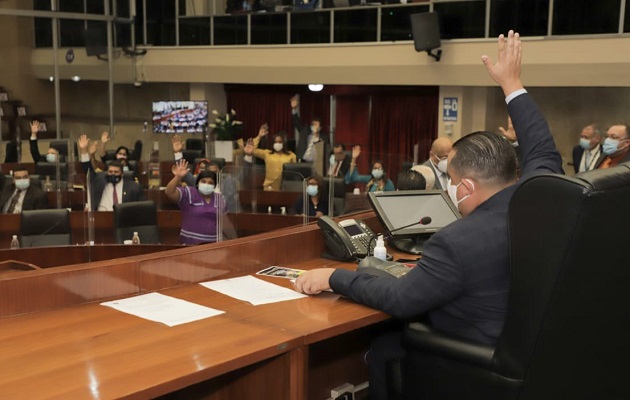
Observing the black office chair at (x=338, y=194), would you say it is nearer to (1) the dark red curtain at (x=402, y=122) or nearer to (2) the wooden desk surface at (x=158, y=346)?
(1) the dark red curtain at (x=402, y=122)

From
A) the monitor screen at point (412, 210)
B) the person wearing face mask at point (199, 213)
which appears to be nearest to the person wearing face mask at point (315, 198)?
the person wearing face mask at point (199, 213)

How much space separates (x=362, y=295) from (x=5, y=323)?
3.88 feet

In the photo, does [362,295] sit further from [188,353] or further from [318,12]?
[318,12]

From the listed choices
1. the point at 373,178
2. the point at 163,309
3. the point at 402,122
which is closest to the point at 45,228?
the point at 373,178

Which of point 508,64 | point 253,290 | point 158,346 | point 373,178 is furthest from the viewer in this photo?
point 373,178

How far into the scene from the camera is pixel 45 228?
716cm

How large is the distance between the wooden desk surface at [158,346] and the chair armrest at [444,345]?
0.15 metres

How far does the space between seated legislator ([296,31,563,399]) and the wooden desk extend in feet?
0.38

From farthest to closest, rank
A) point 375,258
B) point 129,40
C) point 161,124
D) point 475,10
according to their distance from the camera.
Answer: point 129,40
point 161,124
point 475,10
point 375,258

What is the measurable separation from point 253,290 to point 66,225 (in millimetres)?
4578

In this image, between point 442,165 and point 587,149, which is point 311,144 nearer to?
point 587,149

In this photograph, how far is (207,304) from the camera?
2885mm

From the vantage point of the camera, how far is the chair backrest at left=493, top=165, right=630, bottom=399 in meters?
2.15

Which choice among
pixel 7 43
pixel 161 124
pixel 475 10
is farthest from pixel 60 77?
pixel 475 10
